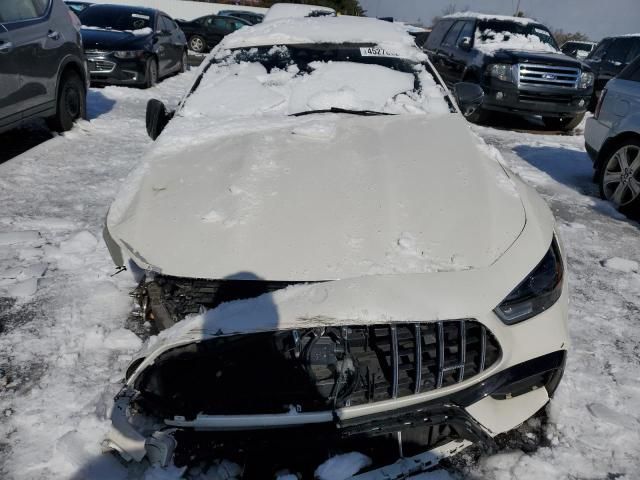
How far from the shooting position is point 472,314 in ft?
5.36

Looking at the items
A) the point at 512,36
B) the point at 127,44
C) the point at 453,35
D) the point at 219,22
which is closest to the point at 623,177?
the point at 512,36

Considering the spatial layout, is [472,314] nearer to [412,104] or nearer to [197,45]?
[412,104]

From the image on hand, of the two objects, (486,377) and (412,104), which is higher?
(412,104)

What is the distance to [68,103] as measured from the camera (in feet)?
20.5

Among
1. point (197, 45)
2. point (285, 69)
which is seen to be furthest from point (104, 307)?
point (197, 45)

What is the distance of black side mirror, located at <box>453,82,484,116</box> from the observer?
11.6ft

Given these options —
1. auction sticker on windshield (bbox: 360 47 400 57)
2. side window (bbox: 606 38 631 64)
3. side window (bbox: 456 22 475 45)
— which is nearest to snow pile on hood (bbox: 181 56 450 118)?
auction sticker on windshield (bbox: 360 47 400 57)

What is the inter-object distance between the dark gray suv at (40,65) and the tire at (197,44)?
12.2 metres

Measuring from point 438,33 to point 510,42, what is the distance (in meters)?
2.06

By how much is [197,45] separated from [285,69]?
52.6ft

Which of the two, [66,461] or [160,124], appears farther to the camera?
[160,124]

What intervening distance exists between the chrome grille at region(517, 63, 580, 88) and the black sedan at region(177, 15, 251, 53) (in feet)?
40.3

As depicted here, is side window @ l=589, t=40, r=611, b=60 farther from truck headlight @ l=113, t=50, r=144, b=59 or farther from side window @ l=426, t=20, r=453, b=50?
truck headlight @ l=113, t=50, r=144, b=59

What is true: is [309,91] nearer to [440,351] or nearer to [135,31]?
[440,351]
